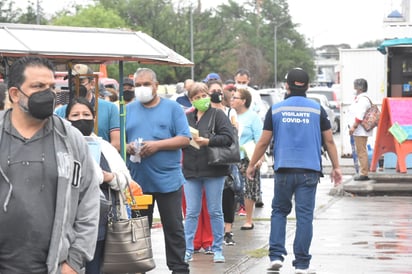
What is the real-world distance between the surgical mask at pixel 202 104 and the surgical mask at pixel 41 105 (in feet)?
17.2

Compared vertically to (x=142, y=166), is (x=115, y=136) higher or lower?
higher

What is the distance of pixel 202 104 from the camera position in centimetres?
1066

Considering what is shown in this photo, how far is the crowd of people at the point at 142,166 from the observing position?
5.42m

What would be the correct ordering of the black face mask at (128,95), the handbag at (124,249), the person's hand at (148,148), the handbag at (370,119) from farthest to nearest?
the handbag at (370,119), the black face mask at (128,95), the person's hand at (148,148), the handbag at (124,249)

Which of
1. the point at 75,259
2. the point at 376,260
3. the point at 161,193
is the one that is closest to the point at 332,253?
the point at 376,260

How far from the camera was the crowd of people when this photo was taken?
213 inches

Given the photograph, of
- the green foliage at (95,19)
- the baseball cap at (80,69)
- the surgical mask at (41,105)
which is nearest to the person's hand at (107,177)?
the surgical mask at (41,105)

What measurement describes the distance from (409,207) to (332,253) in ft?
15.2

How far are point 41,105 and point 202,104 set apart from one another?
209 inches

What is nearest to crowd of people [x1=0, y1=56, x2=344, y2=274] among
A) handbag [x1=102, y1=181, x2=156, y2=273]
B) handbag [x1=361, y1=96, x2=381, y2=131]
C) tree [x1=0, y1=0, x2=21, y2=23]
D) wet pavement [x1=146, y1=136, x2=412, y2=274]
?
handbag [x1=102, y1=181, x2=156, y2=273]

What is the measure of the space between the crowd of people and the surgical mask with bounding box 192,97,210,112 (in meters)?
0.01

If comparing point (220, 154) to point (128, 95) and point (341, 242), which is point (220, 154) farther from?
point (128, 95)

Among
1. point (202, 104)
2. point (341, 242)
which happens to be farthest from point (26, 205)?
point (341, 242)

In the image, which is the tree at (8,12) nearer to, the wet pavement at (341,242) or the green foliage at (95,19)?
the green foliage at (95,19)
